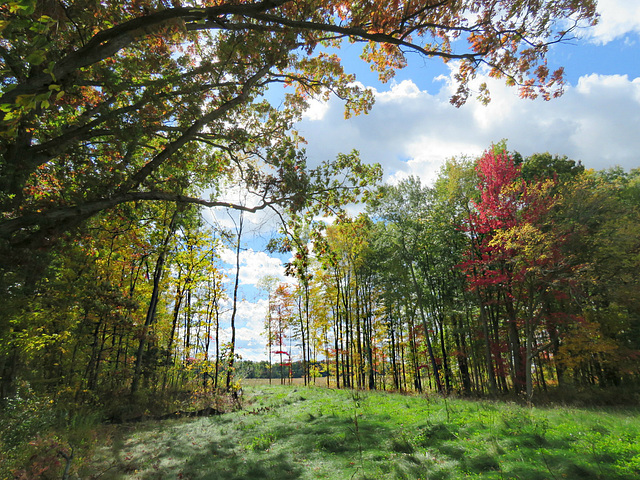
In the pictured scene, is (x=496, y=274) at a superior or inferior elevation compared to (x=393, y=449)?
superior

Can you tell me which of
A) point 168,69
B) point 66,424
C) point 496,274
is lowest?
point 66,424

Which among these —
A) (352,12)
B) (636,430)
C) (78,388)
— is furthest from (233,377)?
(352,12)

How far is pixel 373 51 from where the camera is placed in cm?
562

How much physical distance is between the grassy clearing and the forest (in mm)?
3102

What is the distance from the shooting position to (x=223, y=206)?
20.2ft

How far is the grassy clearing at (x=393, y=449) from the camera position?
4.68 m

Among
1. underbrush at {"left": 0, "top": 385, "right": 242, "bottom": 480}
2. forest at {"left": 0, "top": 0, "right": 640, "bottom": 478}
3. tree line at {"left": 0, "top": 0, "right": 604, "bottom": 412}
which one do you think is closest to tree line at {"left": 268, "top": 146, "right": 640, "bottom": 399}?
forest at {"left": 0, "top": 0, "right": 640, "bottom": 478}

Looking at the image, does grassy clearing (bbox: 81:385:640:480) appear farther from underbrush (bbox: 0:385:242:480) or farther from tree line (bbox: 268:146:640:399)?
tree line (bbox: 268:146:640:399)

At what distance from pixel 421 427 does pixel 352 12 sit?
8.93 metres

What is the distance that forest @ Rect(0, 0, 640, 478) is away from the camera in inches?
159

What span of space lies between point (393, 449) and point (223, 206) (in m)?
6.35

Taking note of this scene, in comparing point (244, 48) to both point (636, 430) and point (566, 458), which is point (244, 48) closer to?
point (566, 458)

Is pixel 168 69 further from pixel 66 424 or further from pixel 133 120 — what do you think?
pixel 66 424

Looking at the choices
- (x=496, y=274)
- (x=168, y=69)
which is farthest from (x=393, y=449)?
(x=496, y=274)
